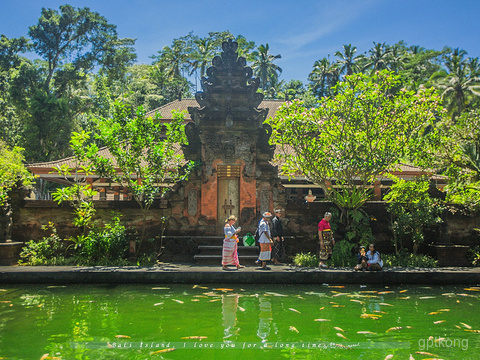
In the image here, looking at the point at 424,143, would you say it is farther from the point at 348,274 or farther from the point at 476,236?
the point at 348,274

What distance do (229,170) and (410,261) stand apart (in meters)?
5.88

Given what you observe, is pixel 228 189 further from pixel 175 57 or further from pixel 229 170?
pixel 175 57

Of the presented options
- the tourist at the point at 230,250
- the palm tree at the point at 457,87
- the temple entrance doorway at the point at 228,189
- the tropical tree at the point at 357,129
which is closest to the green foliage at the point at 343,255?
the tropical tree at the point at 357,129

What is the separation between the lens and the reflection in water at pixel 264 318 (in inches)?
211

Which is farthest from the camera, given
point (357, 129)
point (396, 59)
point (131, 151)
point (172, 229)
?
point (396, 59)

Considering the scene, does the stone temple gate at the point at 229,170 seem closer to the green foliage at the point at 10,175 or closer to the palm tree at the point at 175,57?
the green foliage at the point at 10,175

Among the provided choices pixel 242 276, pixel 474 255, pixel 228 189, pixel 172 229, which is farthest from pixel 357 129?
pixel 172 229

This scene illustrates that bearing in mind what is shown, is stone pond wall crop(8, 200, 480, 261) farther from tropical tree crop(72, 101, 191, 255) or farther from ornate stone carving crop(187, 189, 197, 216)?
ornate stone carving crop(187, 189, 197, 216)

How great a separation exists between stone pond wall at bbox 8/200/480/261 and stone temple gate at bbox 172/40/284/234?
2.01 feet

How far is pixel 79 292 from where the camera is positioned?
817 cm

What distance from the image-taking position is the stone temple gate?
501 inches

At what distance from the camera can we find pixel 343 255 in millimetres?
11008

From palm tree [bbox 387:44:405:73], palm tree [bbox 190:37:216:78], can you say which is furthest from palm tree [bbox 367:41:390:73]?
palm tree [bbox 190:37:216:78]

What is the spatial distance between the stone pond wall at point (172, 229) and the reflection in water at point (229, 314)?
15.1ft
